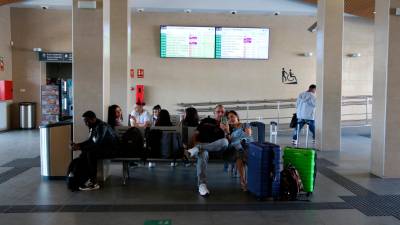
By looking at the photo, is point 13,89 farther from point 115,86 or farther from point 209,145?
point 209,145

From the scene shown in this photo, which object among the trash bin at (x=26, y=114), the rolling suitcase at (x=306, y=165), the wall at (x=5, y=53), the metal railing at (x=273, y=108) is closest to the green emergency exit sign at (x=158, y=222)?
the rolling suitcase at (x=306, y=165)

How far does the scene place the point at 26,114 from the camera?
13312 mm

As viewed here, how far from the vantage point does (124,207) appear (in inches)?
192

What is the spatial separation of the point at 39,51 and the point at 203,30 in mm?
5554

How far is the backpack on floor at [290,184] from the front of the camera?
5.25m

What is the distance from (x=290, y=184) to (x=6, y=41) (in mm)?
11282

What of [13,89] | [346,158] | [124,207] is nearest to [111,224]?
[124,207]

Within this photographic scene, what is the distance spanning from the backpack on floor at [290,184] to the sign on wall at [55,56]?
10106mm

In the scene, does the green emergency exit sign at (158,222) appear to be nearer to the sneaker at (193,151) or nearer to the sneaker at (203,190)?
the sneaker at (203,190)

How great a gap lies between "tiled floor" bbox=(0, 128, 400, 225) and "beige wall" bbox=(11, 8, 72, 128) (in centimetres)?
698

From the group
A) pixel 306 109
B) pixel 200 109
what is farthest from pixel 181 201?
pixel 200 109

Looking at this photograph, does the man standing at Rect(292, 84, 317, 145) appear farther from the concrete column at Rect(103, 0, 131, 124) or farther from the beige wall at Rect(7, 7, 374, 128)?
the concrete column at Rect(103, 0, 131, 124)

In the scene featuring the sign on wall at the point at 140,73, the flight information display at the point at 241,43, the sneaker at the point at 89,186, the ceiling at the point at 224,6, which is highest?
the ceiling at the point at 224,6

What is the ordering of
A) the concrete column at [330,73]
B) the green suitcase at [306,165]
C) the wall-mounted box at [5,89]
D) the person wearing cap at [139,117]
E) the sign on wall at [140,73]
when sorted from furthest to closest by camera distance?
the sign on wall at [140,73], the wall-mounted box at [5,89], the concrete column at [330,73], the person wearing cap at [139,117], the green suitcase at [306,165]
